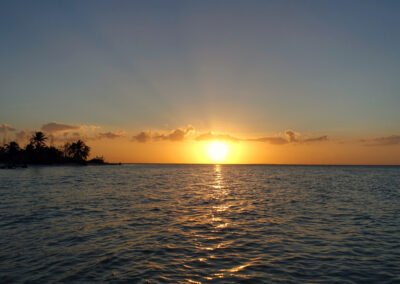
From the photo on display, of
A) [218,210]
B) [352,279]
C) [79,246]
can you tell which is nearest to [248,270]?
[352,279]

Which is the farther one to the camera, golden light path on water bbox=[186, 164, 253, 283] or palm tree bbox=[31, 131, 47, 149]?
palm tree bbox=[31, 131, 47, 149]

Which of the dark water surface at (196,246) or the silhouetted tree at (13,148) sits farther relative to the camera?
the silhouetted tree at (13,148)

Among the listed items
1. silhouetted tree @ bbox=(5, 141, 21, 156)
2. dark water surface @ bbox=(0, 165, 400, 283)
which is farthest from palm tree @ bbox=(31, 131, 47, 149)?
dark water surface @ bbox=(0, 165, 400, 283)

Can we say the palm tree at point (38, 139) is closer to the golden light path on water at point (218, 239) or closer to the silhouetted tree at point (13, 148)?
the silhouetted tree at point (13, 148)

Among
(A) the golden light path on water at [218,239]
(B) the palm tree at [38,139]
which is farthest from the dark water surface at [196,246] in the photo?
(B) the palm tree at [38,139]

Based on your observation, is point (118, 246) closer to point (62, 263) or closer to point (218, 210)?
point (62, 263)

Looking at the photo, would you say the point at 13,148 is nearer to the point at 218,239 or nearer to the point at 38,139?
the point at 38,139

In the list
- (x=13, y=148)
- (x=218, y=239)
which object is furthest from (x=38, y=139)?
(x=218, y=239)

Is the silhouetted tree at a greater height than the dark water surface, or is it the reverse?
the silhouetted tree

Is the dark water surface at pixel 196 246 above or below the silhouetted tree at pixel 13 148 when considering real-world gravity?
below

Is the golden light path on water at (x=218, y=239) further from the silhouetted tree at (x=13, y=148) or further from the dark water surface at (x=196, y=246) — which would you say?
the silhouetted tree at (x=13, y=148)

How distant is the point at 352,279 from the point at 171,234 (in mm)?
10520

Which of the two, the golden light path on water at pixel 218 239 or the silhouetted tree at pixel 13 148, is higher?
the silhouetted tree at pixel 13 148

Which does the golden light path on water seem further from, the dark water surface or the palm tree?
the palm tree
